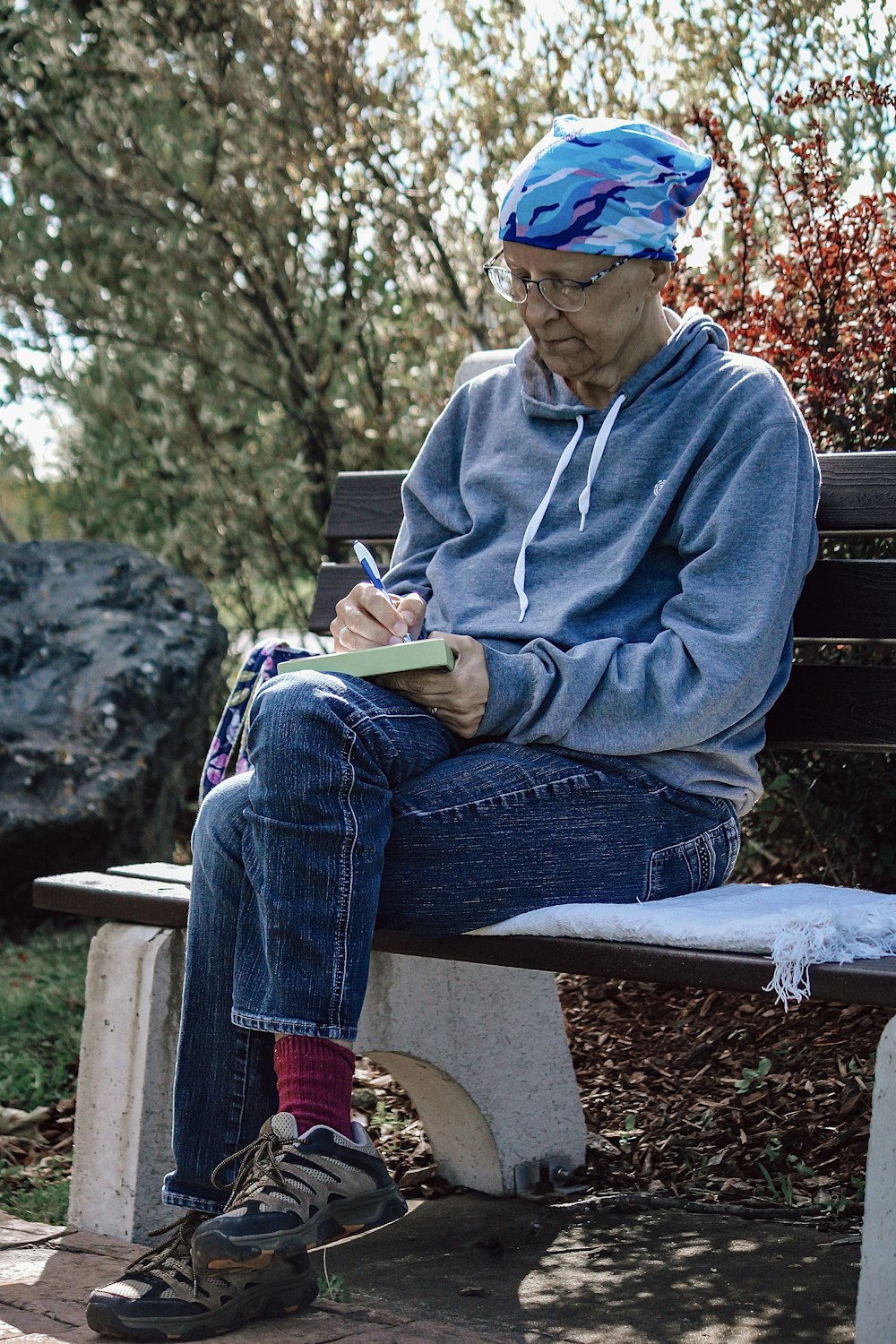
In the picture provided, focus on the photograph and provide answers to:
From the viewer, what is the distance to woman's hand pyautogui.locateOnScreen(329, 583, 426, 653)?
2.57m

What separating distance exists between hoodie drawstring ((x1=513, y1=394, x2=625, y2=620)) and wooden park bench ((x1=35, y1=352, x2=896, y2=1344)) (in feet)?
1.43

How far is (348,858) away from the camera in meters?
2.15

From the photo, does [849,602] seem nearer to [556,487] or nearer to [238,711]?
[556,487]

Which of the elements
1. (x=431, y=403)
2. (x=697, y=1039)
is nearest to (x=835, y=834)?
(x=697, y=1039)

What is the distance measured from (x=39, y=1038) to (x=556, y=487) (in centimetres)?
208

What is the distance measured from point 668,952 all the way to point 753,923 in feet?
0.38

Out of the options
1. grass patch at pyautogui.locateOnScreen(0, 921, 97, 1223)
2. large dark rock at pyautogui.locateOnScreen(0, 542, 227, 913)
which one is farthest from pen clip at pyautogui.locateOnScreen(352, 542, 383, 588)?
large dark rock at pyautogui.locateOnScreen(0, 542, 227, 913)

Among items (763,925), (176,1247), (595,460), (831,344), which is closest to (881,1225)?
(763,925)

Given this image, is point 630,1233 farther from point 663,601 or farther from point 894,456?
point 894,456

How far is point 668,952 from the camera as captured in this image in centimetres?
210

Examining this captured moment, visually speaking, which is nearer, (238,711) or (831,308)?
(238,711)

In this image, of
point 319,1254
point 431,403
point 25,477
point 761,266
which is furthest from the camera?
point 25,477

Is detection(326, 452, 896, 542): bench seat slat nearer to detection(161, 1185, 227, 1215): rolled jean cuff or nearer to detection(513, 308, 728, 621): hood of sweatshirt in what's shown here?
detection(513, 308, 728, 621): hood of sweatshirt

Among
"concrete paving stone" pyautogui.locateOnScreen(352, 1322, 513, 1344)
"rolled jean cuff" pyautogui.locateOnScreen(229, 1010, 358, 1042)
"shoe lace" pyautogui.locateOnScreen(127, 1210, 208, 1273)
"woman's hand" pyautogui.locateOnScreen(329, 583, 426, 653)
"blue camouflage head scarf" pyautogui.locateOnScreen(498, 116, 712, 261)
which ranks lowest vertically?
"concrete paving stone" pyautogui.locateOnScreen(352, 1322, 513, 1344)
